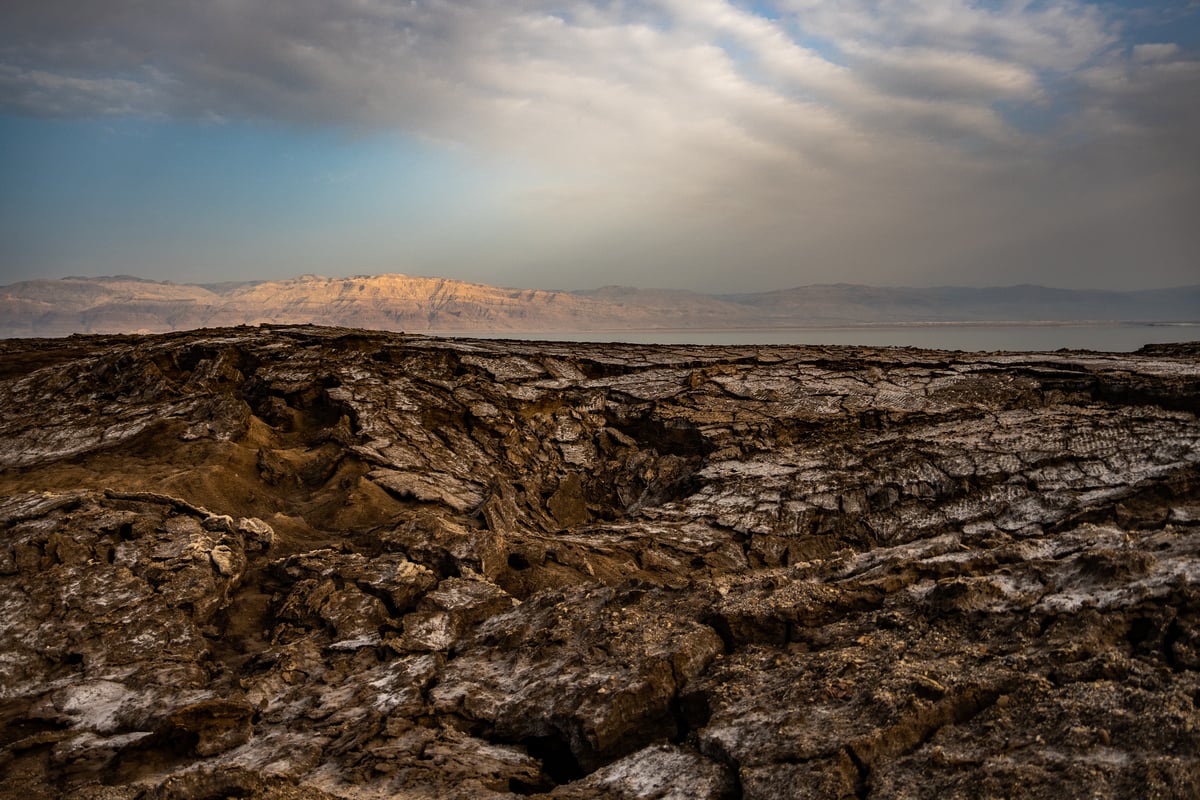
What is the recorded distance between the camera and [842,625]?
454 cm

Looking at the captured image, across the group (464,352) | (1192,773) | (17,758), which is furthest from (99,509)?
(1192,773)

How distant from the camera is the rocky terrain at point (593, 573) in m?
3.57

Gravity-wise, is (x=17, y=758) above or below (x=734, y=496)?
below

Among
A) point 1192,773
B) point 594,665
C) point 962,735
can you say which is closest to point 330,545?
point 594,665

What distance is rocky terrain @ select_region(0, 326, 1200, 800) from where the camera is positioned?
3.57 m

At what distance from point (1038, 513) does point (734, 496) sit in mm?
3183

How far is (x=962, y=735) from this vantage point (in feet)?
10.8

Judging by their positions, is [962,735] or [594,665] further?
[594,665]

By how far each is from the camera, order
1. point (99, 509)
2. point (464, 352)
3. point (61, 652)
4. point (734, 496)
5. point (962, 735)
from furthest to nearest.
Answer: point (464, 352) → point (734, 496) → point (99, 509) → point (61, 652) → point (962, 735)

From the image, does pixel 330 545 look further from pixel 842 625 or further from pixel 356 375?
pixel 842 625

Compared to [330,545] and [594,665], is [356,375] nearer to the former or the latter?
[330,545]

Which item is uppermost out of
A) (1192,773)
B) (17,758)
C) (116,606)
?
(1192,773)

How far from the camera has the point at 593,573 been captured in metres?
7.31

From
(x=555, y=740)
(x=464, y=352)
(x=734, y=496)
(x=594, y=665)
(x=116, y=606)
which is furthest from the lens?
(x=464, y=352)
